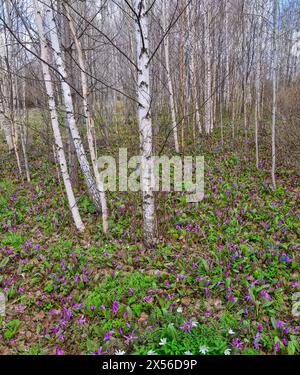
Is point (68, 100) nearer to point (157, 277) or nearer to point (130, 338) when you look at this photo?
point (157, 277)

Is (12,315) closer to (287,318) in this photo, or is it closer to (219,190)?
(287,318)

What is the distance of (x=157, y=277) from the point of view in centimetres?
352

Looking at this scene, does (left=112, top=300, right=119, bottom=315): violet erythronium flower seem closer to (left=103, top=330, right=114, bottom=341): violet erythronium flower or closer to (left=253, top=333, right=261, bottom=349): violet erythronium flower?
(left=103, top=330, right=114, bottom=341): violet erythronium flower

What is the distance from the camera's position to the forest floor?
2.63 m

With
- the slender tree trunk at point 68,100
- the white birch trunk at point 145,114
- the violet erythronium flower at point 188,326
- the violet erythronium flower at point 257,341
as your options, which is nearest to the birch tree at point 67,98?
the slender tree trunk at point 68,100

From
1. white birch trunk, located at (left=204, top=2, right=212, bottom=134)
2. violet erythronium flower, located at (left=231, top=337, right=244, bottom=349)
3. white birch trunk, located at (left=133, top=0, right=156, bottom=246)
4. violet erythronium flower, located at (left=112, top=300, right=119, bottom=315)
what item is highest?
white birch trunk, located at (left=204, top=2, right=212, bottom=134)

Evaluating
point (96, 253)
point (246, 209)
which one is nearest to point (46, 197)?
point (96, 253)

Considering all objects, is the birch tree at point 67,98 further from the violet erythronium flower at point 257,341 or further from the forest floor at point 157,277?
the violet erythronium flower at point 257,341

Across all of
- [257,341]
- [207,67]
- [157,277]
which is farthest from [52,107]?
[207,67]

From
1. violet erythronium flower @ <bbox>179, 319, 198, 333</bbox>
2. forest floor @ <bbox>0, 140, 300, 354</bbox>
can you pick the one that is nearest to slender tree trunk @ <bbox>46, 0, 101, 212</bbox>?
forest floor @ <bbox>0, 140, 300, 354</bbox>
